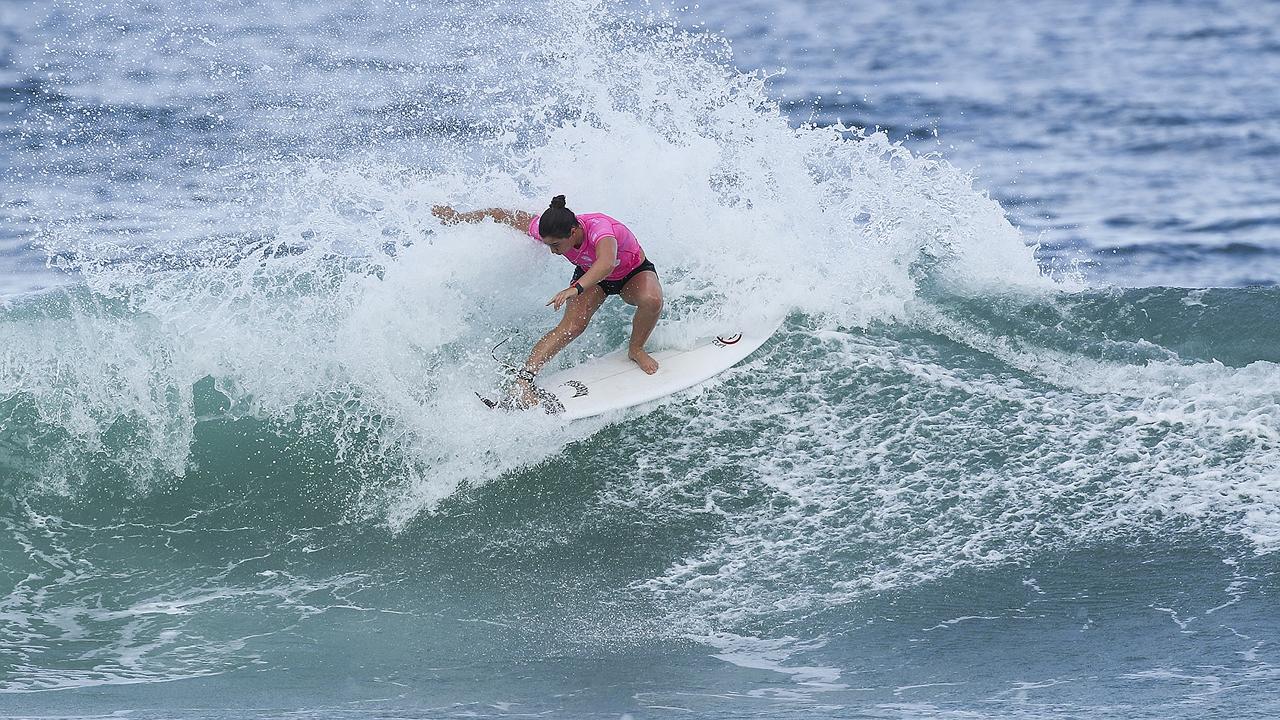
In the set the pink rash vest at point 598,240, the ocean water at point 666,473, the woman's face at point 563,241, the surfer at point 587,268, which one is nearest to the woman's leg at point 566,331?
the surfer at point 587,268

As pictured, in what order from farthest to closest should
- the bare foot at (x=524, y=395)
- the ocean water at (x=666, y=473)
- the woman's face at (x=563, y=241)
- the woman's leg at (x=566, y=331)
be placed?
1. the woman's leg at (x=566, y=331)
2. the bare foot at (x=524, y=395)
3. the woman's face at (x=563, y=241)
4. the ocean water at (x=666, y=473)

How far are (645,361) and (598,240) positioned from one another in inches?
46.1

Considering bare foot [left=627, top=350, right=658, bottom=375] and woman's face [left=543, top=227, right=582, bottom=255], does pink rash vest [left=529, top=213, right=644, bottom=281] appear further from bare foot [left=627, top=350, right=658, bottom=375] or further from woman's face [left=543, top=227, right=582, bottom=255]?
bare foot [left=627, top=350, right=658, bottom=375]

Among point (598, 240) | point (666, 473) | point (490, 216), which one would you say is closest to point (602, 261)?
point (598, 240)

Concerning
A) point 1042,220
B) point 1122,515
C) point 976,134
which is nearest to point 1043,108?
point 976,134

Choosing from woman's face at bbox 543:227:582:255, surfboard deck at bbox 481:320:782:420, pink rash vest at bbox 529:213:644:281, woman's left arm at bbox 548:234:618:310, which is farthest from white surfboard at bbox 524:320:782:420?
woman's face at bbox 543:227:582:255

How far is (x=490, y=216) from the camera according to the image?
848 centimetres

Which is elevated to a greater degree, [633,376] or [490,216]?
[490,216]

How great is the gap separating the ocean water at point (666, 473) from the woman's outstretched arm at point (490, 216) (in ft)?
0.44

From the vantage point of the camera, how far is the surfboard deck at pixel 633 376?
27.0 ft

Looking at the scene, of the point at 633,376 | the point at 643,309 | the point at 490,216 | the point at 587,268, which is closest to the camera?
the point at 587,268

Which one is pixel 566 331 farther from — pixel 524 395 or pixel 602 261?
pixel 602 261

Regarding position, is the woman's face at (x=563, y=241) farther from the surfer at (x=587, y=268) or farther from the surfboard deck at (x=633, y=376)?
the surfboard deck at (x=633, y=376)

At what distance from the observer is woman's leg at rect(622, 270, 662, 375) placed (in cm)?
823
